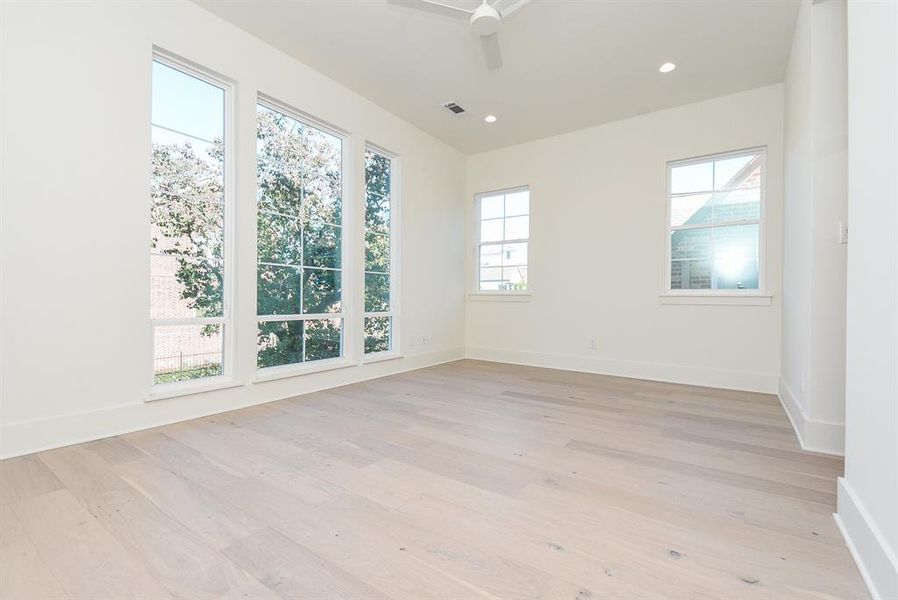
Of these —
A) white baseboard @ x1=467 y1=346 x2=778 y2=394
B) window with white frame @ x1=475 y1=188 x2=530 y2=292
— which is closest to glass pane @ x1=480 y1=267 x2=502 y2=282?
window with white frame @ x1=475 y1=188 x2=530 y2=292

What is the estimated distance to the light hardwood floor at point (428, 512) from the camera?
1.21 m

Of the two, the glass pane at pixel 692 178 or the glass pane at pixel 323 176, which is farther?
the glass pane at pixel 692 178

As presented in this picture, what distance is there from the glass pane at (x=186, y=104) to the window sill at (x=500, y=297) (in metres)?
3.58

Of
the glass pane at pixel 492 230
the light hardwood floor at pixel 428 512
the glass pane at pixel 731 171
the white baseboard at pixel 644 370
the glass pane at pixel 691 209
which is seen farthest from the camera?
the glass pane at pixel 492 230

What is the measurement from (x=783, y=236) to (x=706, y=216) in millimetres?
683

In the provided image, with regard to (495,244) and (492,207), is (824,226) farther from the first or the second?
(492,207)

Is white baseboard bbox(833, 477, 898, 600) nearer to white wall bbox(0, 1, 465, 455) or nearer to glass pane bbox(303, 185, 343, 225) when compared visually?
white wall bbox(0, 1, 465, 455)

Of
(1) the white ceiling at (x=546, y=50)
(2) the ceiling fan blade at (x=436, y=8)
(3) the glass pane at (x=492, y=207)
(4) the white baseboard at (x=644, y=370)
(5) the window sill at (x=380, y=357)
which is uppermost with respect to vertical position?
(1) the white ceiling at (x=546, y=50)

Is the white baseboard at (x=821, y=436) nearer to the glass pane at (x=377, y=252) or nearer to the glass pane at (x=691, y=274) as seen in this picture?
the glass pane at (x=691, y=274)

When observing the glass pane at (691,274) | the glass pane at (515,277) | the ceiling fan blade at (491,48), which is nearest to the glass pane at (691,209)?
the glass pane at (691,274)

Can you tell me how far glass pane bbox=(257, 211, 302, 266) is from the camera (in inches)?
131

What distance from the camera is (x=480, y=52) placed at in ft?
10.9

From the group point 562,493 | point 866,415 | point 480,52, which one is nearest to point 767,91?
point 480,52

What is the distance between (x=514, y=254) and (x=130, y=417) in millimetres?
4320
